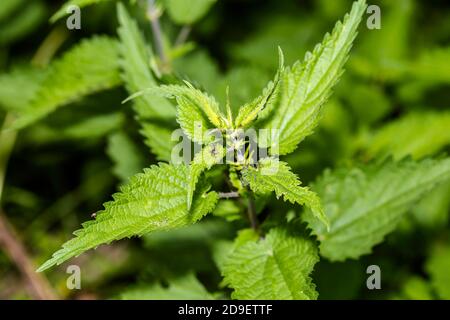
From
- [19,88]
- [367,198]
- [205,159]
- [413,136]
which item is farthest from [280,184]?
[19,88]

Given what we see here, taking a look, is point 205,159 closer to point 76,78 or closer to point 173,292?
point 173,292

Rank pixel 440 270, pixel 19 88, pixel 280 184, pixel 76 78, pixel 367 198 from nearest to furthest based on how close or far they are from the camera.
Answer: pixel 280 184
pixel 367 198
pixel 76 78
pixel 440 270
pixel 19 88

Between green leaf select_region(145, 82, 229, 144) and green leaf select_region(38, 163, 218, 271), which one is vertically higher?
green leaf select_region(145, 82, 229, 144)

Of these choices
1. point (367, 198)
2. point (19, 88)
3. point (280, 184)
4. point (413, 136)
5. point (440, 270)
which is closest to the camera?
point (280, 184)

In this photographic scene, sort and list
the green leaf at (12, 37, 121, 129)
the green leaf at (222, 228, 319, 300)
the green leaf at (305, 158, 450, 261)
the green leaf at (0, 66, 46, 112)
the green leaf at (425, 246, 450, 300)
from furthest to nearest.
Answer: the green leaf at (0, 66, 46, 112) → the green leaf at (425, 246, 450, 300) → the green leaf at (12, 37, 121, 129) → the green leaf at (305, 158, 450, 261) → the green leaf at (222, 228, 319, 300)

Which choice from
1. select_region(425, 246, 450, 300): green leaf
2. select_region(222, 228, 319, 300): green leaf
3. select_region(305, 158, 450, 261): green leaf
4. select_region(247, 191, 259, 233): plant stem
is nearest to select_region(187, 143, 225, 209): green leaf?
select_region(247, 191, 259, 233): plant stem

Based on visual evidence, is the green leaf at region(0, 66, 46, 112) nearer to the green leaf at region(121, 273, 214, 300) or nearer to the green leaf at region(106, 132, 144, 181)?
the green leaf at region(106, 132, 144, 181)
